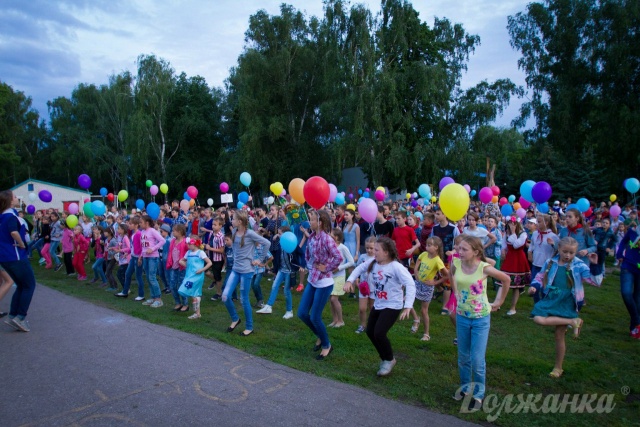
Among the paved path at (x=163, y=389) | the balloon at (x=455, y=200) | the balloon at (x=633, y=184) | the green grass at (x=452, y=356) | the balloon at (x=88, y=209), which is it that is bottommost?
the paved path at (x=163, y=389)

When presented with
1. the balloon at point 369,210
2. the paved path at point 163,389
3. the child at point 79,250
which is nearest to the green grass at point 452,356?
the paved path at point 163,389

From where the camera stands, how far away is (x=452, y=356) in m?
5.20

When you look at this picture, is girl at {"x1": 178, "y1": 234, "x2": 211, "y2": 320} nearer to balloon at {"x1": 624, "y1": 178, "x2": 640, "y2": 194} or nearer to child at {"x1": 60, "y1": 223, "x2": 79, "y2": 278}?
child at {"x1": 60, "y1": 223, "x2": 79, "y2": 278}

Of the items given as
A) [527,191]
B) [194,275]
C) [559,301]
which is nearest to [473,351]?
[559,301]

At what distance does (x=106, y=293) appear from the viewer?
9195 mm

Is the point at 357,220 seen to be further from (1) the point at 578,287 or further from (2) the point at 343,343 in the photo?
(1) the point at 578,287

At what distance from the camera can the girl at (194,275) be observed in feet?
23.3

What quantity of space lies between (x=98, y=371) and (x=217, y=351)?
53.2 inches

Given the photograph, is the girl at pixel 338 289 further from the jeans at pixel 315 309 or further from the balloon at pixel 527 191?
the balloon at pixel 527 191

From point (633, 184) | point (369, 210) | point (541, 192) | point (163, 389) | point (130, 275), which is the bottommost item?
point (163, 389)

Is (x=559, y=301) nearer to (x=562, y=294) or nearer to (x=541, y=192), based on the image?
(x=562, y=294)

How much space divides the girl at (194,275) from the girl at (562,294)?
201 inches

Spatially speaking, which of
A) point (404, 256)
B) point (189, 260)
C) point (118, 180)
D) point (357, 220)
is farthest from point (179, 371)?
point (118, 180)

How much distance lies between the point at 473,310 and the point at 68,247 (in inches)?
441
